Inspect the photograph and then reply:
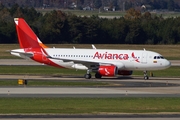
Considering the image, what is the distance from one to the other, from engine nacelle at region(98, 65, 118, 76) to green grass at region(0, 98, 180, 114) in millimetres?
17977

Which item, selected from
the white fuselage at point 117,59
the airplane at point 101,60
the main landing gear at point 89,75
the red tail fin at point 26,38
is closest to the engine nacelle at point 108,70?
the airplane at point 101,60

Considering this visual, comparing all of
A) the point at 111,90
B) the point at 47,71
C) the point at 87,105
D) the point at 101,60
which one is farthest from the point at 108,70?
the point at 87,105

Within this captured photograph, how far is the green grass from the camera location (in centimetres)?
3725

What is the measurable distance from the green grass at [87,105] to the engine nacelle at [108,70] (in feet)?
59.0

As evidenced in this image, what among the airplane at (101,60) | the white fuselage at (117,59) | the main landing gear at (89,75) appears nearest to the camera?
the main landing gear at (89,75)

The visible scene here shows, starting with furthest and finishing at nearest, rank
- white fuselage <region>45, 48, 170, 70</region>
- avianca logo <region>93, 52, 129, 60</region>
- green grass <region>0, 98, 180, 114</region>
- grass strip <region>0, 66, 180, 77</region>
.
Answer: grass strip <region>0, 66, 180, 77</region> → avianca logo <region>93, 52, 129, 60</region> → white fuselage <region>45, 48, 170, 70</region> → green grass <region>0, 98, 180, 114</region>

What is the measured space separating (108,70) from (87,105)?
2188 centimetres

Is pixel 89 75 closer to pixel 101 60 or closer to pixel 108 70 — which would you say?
pixel 108 70

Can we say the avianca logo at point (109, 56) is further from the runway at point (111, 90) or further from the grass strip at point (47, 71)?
the runway at point (111, 90)

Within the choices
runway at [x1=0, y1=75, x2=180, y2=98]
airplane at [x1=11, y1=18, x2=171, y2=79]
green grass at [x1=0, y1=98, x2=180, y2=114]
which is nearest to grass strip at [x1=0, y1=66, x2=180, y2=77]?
airplane at [x1=11, y1=18, x2=171, y2=79]

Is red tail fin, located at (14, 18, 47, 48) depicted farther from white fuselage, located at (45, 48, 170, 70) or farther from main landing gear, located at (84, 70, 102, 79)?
main landing gear, located at (84, 70, 102, 79)

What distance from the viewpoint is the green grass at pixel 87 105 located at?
37250 mm

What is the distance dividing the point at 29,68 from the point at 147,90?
85.7ft

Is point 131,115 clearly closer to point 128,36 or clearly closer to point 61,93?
point 61,93
